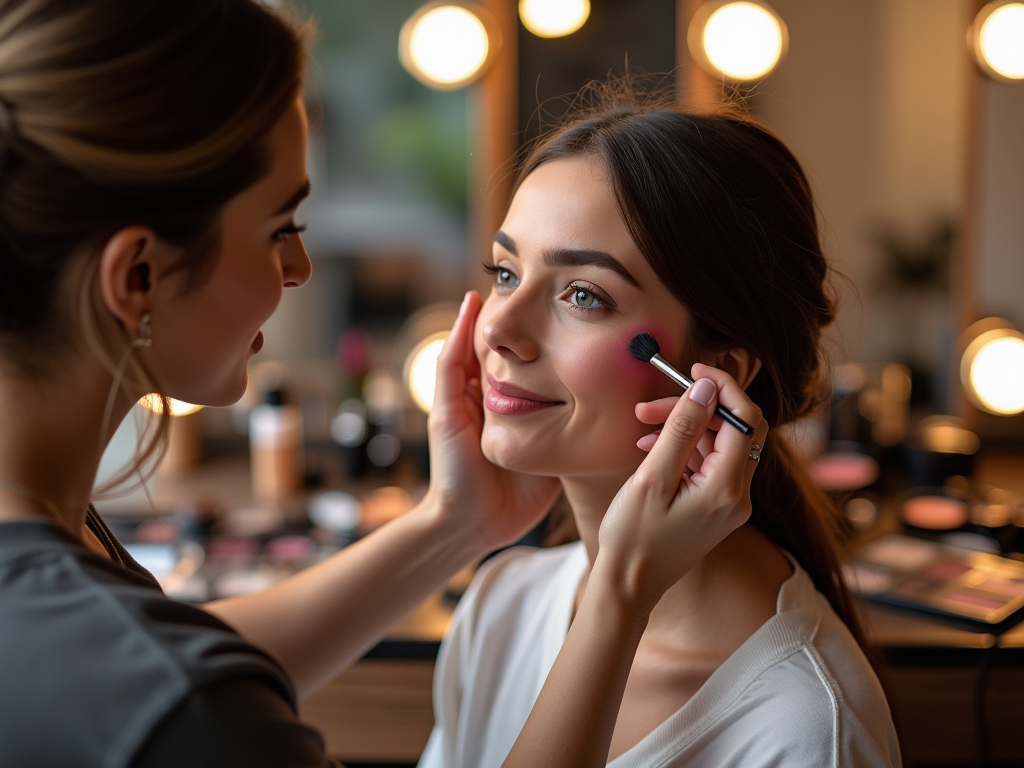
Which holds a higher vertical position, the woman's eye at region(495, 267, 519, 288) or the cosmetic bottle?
the woman's eye at region(495, 267, 519, 288)

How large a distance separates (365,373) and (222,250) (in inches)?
55.7

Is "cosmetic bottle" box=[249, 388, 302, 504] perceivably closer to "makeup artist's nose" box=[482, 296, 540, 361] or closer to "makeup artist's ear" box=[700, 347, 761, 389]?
"makeup artist's nose" box=[482, 296, 540, 361]

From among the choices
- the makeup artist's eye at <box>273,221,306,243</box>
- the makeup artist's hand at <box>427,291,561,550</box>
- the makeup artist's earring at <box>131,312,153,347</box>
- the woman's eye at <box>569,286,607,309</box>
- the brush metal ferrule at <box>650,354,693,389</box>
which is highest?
the makeup artist's eye at <box>273,221,306,243</box>

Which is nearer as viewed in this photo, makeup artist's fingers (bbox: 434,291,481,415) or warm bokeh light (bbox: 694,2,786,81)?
makeup artist's fingers (bbox: 434,291,481,415)

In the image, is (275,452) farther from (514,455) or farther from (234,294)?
(234,294)

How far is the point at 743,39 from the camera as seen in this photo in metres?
1.94

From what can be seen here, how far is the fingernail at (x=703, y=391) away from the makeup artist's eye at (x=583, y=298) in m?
0.17

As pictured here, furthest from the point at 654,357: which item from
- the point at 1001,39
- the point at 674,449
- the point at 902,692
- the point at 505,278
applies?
the point at 1001,39

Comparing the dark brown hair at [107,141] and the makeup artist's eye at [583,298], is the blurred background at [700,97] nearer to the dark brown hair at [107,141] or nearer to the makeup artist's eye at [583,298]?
the makeup artist's eye at [583,298]

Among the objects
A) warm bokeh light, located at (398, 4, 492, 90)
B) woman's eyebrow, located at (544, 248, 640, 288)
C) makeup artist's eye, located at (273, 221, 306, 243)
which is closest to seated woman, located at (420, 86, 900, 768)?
woman's eyebrow, located at (544, 248, 640, 288)

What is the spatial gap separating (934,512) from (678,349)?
99 cm

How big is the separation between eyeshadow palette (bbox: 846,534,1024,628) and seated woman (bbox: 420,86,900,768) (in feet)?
1.31

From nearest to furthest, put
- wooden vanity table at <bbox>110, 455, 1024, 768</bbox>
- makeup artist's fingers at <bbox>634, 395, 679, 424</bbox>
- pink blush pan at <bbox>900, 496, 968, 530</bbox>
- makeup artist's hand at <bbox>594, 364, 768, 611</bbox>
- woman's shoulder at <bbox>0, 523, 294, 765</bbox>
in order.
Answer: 1. woman's shoulder at <bbox>0, 523, 294, 765</bbox>
2. makeup artist's hand at <bbox>594, 364, 768, 611</bbox>
3. makeup artist's fingers at <bbox>634, 395, 679, 424</bbox>
4. wooden vanity table at <bbox>110, 455, 1024, 768</bbox>
5. pink blush pan at <bbox>900, 496, 968, 530</bbox>

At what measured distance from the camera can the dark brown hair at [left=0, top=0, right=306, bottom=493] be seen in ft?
2.12
